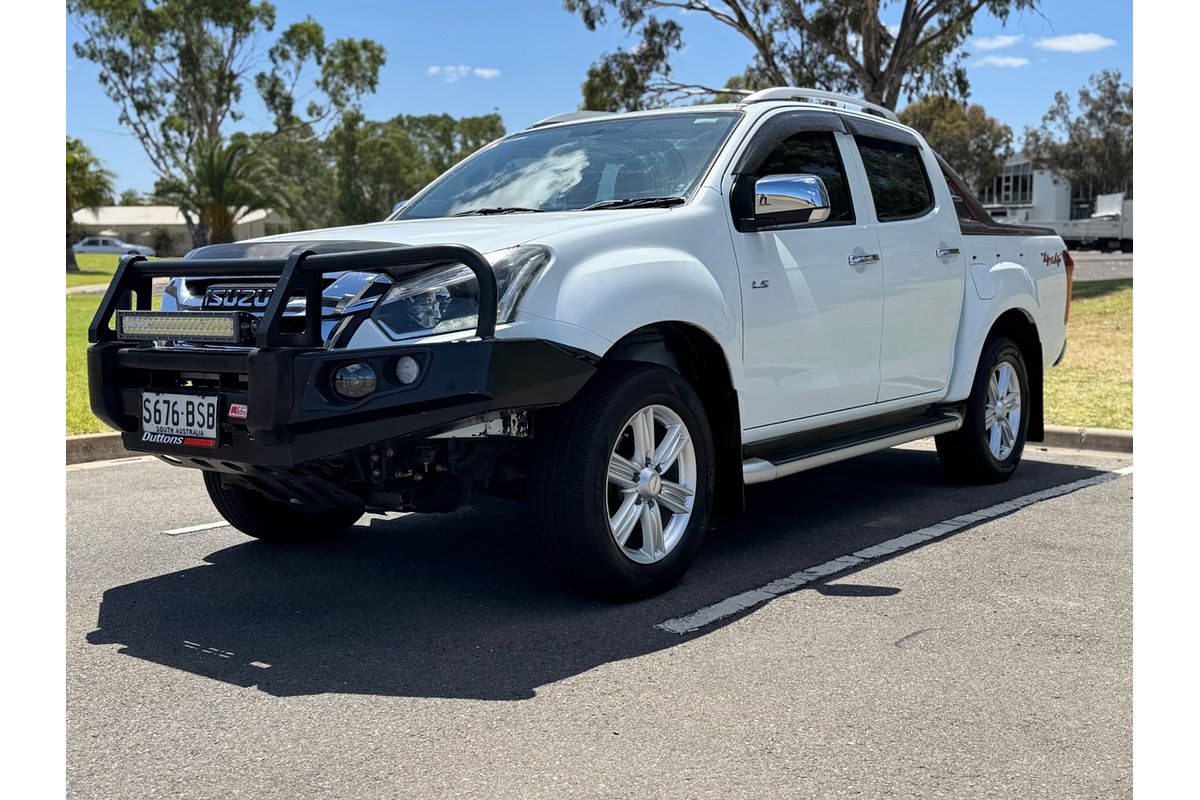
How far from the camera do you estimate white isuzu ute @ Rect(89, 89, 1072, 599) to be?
4.10 metres

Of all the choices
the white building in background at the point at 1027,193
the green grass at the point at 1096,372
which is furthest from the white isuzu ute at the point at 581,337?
the white building in background at the point at 1027,193

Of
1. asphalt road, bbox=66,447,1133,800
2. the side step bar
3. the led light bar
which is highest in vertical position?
the led light bar

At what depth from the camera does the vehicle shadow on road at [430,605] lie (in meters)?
4.07

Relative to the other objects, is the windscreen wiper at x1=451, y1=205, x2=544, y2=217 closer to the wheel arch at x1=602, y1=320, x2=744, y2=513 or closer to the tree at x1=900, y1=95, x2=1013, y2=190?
the wheel arch at x1=602, y1=320, x2=744, y2=513

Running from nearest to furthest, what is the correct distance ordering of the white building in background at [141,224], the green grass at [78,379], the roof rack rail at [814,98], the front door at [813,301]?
the front door at [813,301], the roof rack rail at [814,98], the green grass at [78,379], the white building in background at [141,224]

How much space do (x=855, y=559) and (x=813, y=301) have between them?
116cm

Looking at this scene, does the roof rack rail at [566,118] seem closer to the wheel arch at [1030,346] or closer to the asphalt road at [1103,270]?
the wheel arch at [1030,346]

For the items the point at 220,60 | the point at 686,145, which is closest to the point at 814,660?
the point at 686,145

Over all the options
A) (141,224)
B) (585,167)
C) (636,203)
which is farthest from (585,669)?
(141,224)

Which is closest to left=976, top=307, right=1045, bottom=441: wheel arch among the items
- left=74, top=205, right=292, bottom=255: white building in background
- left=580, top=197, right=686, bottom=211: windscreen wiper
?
left=580, top=197, right=686, bottom=211: windscreen wiper

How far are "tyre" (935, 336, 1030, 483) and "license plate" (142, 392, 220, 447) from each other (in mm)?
4323

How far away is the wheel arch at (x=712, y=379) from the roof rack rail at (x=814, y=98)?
134cm

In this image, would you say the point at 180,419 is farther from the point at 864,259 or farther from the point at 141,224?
the point at 141,224

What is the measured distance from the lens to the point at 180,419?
4.25 meters
